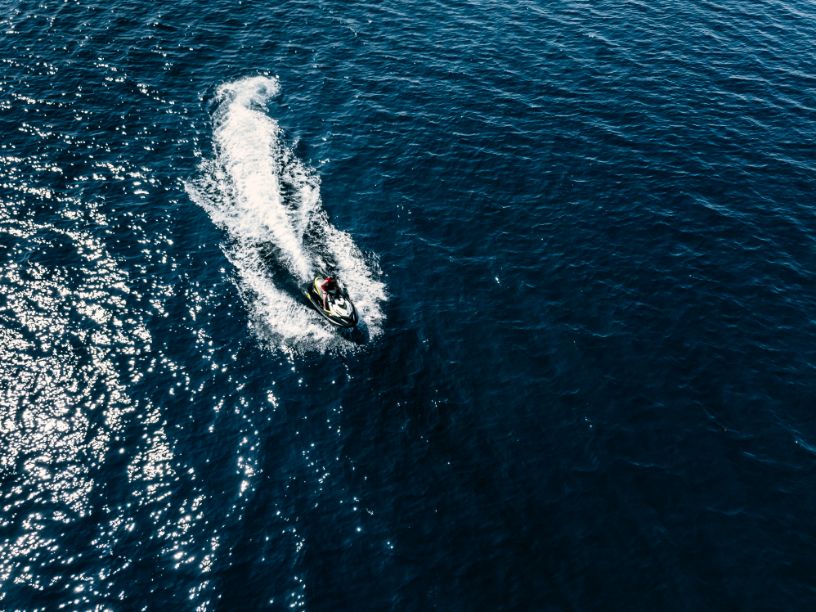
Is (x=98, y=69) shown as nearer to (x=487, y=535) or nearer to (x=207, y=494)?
(x=207, y=494)

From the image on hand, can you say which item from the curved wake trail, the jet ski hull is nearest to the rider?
the jet ski hull

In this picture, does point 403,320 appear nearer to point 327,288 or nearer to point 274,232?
point 327,288

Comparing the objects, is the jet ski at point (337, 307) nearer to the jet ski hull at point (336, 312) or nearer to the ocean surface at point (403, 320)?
the jet ski hull at point (336, 312)

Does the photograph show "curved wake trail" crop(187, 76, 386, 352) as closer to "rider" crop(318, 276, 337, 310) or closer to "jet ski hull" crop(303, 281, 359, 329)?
"jet ski hull" crop(303, 281, 359, 329)

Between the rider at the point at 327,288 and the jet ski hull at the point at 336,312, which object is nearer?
the jet ski hull at the point at 336,312

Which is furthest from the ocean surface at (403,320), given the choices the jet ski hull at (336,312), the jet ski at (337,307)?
the jet ski at (337,307)

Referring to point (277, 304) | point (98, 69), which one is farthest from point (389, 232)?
point (98, 69)
